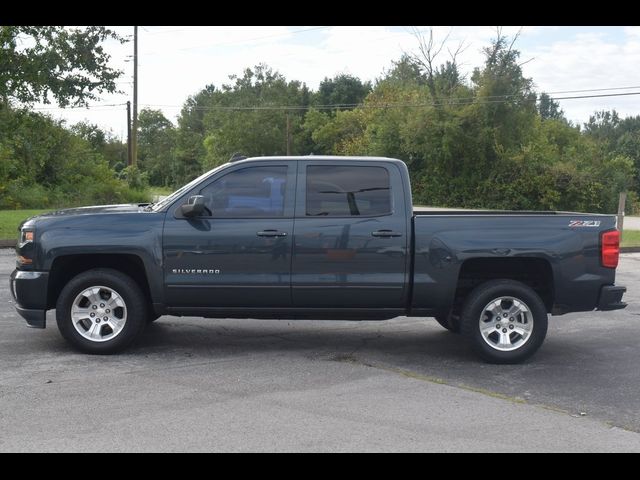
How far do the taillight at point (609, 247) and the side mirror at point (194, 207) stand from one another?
3784 millimetres

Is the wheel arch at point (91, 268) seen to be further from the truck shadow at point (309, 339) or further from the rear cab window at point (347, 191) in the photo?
the rear cab window at point (347, 191)

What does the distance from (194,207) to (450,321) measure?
9.92 feet

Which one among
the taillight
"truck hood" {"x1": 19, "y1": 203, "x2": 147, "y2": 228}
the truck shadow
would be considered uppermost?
"truck hood" {"x1": 19, "y1": 203, "x2": 147, "y2": 228}

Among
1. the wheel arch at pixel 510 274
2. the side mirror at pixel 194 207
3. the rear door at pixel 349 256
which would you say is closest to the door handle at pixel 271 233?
the rear door at pixel 349 256

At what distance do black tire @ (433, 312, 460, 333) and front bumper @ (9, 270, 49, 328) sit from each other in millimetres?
3761

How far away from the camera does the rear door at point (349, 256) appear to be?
7082 mm

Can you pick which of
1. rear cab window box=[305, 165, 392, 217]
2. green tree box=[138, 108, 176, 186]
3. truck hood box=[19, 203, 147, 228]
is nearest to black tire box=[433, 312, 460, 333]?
rear cab window box=[305, 165, 392, 217]

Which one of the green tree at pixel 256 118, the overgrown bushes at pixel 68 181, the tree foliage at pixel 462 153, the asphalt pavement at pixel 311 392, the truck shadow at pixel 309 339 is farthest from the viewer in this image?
the green tree at pixel 256 118

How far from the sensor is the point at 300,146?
71.0 m

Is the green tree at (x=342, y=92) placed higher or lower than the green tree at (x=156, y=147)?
higher

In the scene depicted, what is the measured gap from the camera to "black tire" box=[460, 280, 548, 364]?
714cm

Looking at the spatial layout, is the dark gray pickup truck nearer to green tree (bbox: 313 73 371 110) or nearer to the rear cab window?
the rear cab window

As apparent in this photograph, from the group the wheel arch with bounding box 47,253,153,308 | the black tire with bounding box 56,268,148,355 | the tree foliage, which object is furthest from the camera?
the tree foliage

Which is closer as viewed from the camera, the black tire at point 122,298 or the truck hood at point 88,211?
the black tire at point 122,298
